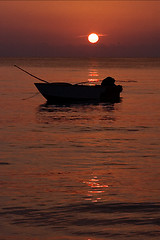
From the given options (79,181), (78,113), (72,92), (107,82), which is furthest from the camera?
(107,82)

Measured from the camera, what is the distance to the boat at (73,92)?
139 ft

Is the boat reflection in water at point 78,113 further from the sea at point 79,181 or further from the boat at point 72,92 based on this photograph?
the sea at point 79,181

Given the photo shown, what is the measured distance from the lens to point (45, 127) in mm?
27422

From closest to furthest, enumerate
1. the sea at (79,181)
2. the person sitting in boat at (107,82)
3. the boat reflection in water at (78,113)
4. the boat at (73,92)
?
the sea at (79,181)
the boat reflection in water at (78,113)
the boat at (73,92)
the person sitting in boat at (107,82)

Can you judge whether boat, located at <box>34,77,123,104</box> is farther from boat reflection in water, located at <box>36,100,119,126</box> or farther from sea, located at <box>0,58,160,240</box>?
sea, located at <box>0,58,160,240</box>

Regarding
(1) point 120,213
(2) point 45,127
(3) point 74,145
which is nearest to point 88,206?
(1) point 120,213

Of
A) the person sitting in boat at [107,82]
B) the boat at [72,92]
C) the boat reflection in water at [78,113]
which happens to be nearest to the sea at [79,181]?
the boat reflection in water at [78,113]

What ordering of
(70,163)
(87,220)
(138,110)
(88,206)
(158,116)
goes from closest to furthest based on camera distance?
(87,220) < (88,206) < (70,163) < (158,116) < (138,110)

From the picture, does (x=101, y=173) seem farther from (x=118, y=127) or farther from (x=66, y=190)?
(x=118, y=127)

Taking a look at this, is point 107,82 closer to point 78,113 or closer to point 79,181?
point 78,113

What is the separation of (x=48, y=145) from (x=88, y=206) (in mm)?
9342

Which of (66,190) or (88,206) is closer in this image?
(88,206)

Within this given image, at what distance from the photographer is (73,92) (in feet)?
140

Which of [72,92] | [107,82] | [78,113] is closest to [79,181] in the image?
[78,113]
